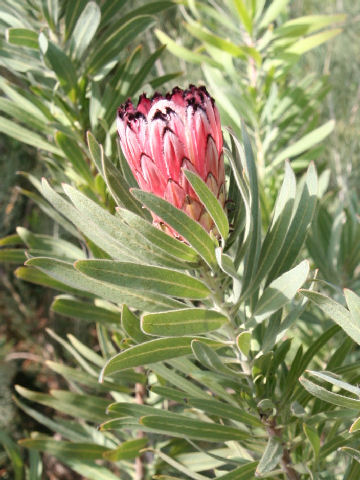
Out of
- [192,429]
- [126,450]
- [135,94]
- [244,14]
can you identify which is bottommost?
[126,450]

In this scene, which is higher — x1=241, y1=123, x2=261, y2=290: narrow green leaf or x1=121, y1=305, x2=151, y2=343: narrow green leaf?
x1=241, y1=123, x2=261, y2=290: narrow green leaf

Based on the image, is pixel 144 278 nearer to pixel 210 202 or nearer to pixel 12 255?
pixel 210 202

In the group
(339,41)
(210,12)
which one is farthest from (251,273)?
(339,41)

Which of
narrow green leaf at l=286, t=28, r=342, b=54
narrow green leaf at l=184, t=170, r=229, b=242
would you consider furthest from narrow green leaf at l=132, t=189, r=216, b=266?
narrow green leaf at l=286, t=28, r=342, b=54

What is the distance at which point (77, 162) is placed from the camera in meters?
0.75

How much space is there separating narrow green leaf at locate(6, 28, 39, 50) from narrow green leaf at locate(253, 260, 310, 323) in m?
0.42

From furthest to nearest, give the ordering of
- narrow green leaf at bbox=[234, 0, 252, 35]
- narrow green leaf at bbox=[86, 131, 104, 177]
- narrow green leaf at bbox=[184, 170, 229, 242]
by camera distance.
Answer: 1. narrow green leaf at bbox=[234, 0, 252, 35]
2. narrow green leaf at bbox=[86, 131, 104, 177]
3. narrow green leaf at bbox=[184, 170, 229, 242]

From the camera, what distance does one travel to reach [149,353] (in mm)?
505

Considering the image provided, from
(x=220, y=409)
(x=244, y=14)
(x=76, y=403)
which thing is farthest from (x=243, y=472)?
(x=244, y=14)

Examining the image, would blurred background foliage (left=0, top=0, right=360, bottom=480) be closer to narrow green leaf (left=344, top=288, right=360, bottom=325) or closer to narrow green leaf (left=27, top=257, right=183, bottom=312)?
narrow green leaf (left=344, top=288, right=360, bottom=325)

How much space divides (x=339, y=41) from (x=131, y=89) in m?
0.95

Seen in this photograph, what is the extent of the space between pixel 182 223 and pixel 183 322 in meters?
0.09

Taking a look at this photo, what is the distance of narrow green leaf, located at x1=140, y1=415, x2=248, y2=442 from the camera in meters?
0.56

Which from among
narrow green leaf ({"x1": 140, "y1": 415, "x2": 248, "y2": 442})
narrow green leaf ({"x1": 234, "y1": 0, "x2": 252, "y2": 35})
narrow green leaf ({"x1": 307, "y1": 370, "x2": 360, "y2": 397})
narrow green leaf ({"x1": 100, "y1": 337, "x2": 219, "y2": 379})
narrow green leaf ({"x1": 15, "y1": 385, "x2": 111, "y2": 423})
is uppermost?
narrow green leaf ({"x1": 234, "y1": 0, "x2": 252, "y2": 35})
